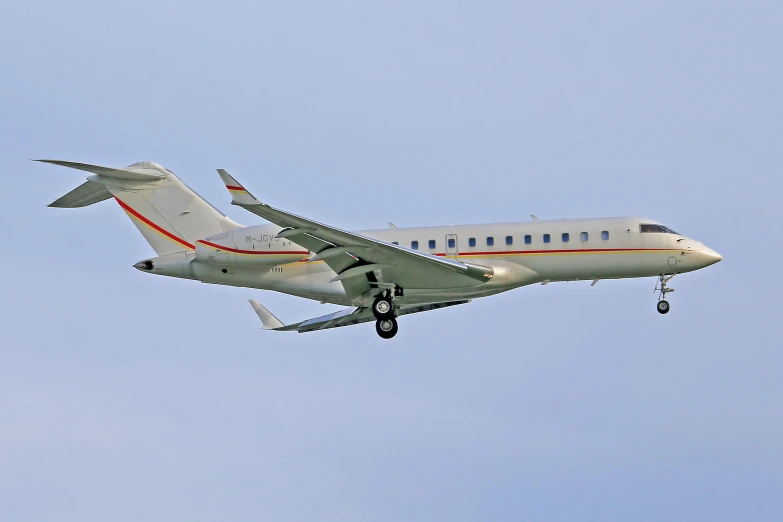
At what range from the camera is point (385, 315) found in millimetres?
31500

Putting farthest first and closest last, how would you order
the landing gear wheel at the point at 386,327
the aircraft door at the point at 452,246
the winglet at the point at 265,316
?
the winglet at the point at 265,316 < the landing gear wheel at the point at 386,327 < the aircraft door at the point at 452,246

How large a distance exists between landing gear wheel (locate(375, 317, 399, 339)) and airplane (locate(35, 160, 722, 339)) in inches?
1.1

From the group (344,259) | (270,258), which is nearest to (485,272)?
(344,259)

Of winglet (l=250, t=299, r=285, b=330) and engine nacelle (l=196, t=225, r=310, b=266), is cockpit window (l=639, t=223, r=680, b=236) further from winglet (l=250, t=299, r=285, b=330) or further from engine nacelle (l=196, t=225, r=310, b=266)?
winglet (l=250, t=299, r=285, b=330)

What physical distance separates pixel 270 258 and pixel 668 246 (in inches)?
428

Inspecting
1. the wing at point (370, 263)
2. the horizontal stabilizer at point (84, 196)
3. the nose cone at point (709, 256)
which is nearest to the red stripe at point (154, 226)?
the horizontal stabilizer at point (84, 196)

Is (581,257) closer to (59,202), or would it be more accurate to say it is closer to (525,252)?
(525,252)

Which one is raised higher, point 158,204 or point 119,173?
point 119,173

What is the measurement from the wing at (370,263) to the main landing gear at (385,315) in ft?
1.16

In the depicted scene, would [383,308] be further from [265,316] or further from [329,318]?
[265,316]

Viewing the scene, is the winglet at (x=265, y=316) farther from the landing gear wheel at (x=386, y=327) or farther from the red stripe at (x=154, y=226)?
the landing gear wheel at (x=386, y=327)

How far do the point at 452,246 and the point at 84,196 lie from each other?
10.5 metres

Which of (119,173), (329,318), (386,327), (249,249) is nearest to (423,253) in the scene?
(386,327)

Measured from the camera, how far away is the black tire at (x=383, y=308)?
31453mm
